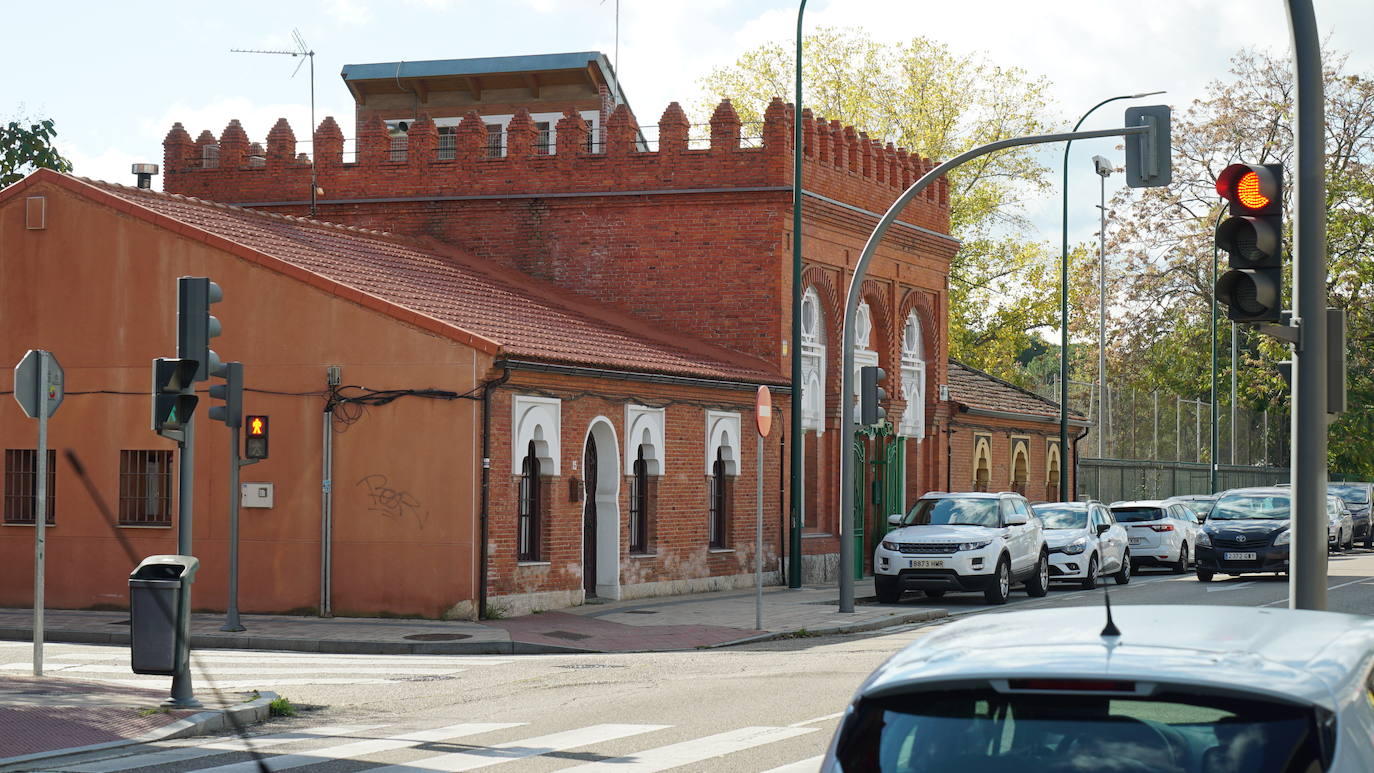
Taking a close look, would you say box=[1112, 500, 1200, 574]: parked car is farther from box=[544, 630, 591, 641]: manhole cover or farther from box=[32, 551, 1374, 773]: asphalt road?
box=[544, 630, 591, 641]: manhole cover

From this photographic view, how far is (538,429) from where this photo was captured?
77.3ft

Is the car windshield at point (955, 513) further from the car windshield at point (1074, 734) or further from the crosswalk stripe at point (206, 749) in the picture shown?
the car windshield at point (1074, 734)

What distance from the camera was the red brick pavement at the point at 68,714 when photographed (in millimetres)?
11219

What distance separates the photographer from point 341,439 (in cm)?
2286

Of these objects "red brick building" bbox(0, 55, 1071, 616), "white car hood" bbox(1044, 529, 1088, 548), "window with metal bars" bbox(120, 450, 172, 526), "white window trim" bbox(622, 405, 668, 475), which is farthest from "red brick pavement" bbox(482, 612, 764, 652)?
"white car hood" bbox(1044, 529, 1088, 548)

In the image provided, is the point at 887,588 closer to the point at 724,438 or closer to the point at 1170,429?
the point at 724,438

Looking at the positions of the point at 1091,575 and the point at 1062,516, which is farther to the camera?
the point at 1062,516

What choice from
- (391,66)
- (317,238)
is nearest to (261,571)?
(317,238)

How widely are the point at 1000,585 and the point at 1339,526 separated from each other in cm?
2100

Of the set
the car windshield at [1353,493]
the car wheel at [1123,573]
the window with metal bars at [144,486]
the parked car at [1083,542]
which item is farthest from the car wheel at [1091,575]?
the car windshield at [1353,493]

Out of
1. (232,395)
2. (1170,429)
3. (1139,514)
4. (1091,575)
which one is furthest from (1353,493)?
(232,395)

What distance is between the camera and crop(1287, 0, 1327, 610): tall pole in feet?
35.7

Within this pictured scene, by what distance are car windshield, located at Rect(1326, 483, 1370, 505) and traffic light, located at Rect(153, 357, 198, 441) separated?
42.2m

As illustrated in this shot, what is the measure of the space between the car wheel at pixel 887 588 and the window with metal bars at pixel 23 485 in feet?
39.4
